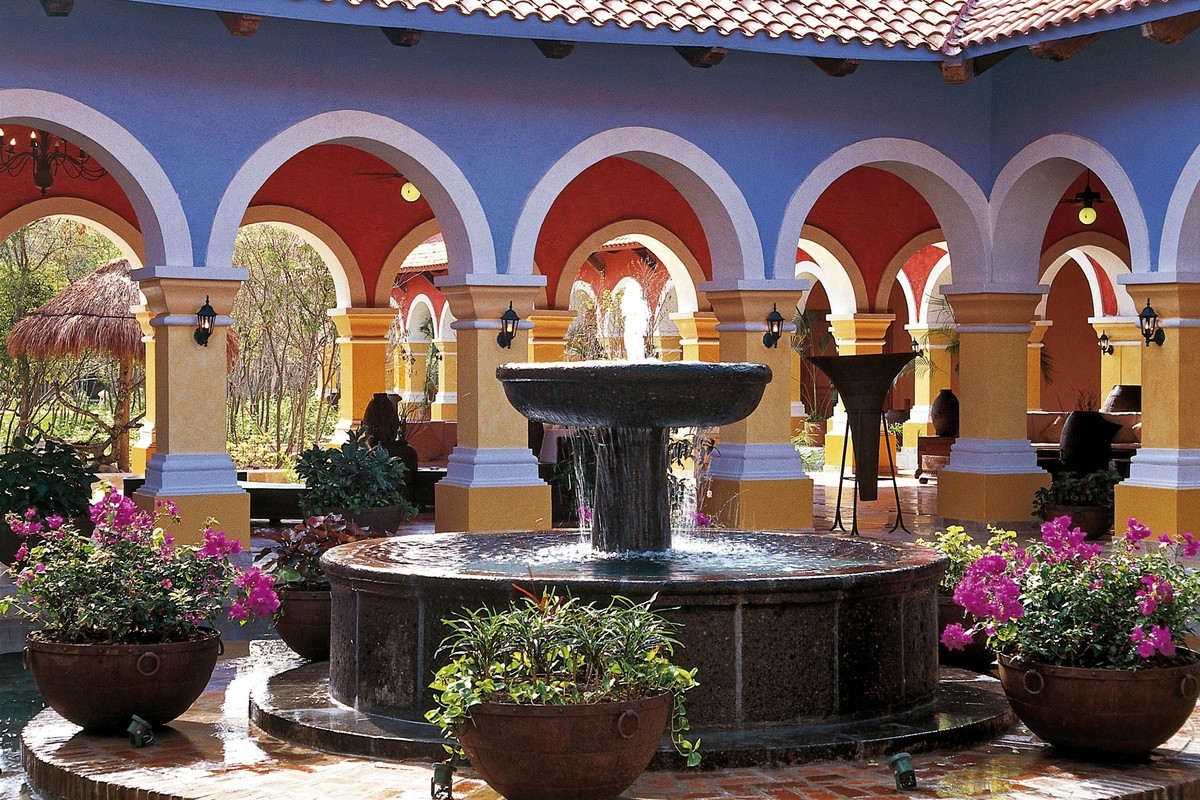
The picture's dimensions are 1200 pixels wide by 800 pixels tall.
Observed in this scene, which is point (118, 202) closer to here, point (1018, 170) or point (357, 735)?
point (1018, 170)

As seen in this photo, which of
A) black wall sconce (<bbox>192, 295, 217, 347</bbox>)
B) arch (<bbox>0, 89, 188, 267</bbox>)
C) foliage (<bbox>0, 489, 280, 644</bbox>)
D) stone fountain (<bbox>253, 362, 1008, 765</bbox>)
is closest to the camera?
stone fountain (<bbox>253, 362, 1008, 765</bbox>)

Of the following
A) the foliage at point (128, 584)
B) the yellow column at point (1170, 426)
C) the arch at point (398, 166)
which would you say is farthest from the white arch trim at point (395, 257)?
the foliage at point (128, 584)

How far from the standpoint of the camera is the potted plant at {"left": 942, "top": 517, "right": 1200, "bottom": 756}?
18.7 feet

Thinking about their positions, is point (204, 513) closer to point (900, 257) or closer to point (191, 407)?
point (191, 407)

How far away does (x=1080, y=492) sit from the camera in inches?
510

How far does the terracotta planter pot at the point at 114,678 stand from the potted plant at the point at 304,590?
1.32 meters

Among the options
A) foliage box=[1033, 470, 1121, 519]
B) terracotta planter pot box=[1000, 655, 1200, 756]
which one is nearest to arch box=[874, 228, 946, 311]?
foliage box=[1033, 470, 1121, 519]

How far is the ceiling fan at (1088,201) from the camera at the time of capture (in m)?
16.1

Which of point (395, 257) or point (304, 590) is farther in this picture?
point (395, 257)

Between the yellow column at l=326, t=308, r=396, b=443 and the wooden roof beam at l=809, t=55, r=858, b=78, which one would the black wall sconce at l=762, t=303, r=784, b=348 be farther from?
the yellow column at l=326, t=308, r=396, b=443

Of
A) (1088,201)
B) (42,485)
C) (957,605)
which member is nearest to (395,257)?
(1088,201)

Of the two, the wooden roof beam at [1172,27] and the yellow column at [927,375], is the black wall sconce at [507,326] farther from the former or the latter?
the yellow column at [927,375]

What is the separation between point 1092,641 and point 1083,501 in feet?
24.6

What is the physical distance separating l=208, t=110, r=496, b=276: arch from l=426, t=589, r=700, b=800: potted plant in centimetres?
706
